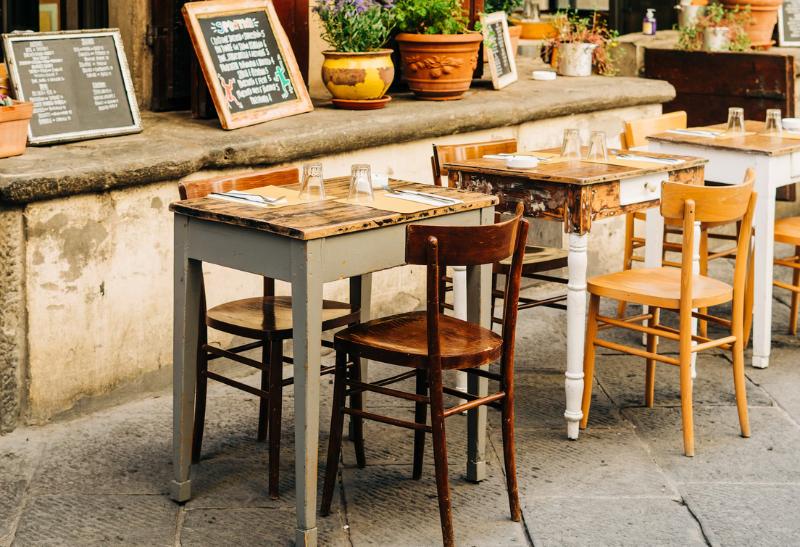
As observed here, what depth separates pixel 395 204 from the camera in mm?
4109

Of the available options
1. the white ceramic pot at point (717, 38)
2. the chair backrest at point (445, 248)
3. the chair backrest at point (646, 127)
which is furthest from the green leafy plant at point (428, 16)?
the chair backrest at point (445, 248)

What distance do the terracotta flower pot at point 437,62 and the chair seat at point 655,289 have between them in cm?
193

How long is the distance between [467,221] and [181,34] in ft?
7.45

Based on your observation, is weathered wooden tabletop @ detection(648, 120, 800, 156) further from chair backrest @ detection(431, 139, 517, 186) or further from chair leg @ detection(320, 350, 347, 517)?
chair leg @ detection(320, 350, 347, 517)

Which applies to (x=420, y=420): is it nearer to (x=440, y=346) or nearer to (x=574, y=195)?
(x=440, y=346)

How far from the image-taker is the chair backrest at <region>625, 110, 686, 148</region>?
629cm

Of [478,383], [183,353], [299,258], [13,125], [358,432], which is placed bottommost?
[358,432]

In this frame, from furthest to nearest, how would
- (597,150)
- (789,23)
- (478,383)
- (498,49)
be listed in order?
(789,23) < (498,49) < (597,150) < (478,383)

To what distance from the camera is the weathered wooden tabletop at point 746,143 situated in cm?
582

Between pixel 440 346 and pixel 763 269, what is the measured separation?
8.32 feet

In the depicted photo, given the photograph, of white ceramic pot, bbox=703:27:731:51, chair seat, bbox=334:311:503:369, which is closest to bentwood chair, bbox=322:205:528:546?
chair seat, bbox=334:311:503:369

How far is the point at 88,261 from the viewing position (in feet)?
16.0

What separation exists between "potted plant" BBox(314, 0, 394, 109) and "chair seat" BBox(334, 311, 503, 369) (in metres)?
2.24

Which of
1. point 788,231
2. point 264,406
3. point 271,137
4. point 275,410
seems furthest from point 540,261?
point 275,410
